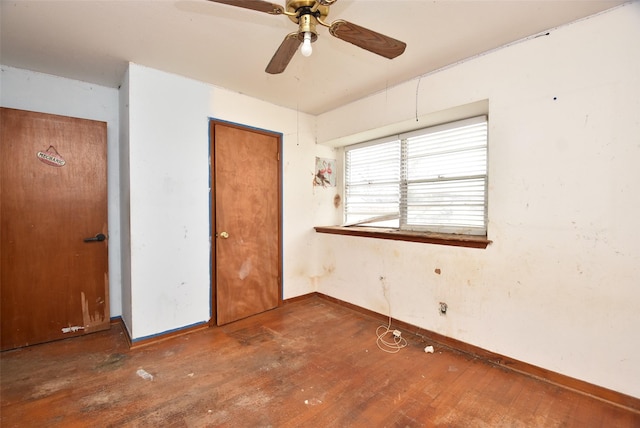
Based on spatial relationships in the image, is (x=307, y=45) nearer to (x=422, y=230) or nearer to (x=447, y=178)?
(x=447, y=178)

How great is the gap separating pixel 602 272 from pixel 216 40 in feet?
10.2

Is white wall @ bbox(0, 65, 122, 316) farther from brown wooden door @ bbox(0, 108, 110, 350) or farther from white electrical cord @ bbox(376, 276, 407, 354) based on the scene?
white electrical cord @ bbox(376, 276, 407, 354)

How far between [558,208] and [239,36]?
8.47ft

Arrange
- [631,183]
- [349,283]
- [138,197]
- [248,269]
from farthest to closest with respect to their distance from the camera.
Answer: [349,283] < [248,269] < [138,197] < [631,183]

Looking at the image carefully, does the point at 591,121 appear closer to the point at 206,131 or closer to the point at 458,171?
the point at 458,171

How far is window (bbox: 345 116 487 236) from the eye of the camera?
8.56 ft

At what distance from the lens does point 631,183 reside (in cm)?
169

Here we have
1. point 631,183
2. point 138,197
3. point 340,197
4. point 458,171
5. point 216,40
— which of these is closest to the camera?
point 631,183

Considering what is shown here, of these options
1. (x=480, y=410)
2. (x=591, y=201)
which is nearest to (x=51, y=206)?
(x=480, y=410)

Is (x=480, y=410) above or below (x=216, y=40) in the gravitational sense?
below

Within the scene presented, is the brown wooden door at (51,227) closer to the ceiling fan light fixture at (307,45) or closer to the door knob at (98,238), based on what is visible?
the door knob at (98,238)

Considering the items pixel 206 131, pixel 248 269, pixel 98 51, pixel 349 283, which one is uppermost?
pixel 98 51

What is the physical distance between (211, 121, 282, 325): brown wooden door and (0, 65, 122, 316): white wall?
3.50 ft

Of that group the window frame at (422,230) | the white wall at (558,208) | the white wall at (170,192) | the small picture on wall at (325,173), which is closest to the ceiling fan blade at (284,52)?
the white wall at (170,192)
